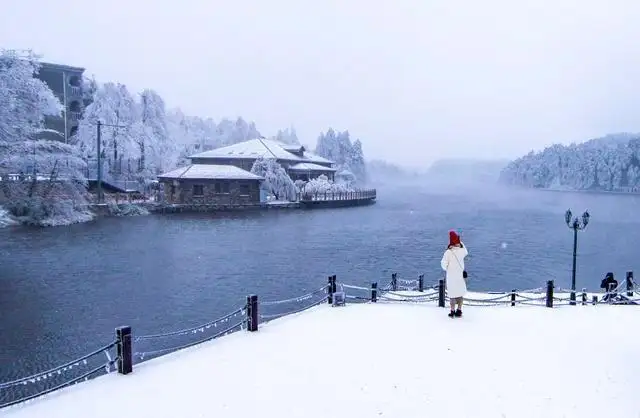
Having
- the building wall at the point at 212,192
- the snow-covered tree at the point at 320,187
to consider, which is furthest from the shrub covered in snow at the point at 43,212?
the snow-covered tree at the point at 320,187

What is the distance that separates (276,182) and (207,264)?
47.0 metres

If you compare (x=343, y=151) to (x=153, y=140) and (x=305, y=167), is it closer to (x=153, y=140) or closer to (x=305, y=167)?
(x=305, y=167)

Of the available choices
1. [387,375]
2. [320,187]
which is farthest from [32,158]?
[320,187]

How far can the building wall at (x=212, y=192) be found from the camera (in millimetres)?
63938

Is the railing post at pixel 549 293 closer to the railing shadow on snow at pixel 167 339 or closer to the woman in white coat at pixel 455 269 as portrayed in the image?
the railing shadow on snow at pixel 167 339

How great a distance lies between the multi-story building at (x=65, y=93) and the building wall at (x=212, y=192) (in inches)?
1094

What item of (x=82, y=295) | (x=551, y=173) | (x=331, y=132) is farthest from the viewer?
→ (x=551, y=173)

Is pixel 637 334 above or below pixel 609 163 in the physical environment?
below

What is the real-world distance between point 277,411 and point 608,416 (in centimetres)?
472

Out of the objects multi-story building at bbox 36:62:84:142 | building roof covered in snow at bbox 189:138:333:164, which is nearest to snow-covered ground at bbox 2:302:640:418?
building roof covered in snow at bbox 189:138:333:164

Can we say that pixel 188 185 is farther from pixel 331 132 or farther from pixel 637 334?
pixel 331 132

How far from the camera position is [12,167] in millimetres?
38875

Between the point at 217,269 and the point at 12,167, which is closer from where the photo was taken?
the point at 217,269

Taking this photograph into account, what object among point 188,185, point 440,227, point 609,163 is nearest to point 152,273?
point 440,227
